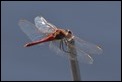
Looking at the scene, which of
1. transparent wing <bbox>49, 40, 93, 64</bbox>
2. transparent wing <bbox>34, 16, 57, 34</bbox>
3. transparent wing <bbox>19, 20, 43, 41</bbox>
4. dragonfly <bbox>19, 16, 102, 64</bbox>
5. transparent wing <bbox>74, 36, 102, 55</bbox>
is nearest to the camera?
transparent wing <bbox>49, 40, 93, 64</bbox>

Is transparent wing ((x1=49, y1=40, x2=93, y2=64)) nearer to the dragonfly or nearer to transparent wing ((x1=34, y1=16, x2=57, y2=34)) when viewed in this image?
the dragonfly

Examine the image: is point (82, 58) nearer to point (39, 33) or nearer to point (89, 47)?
point (89, 47)

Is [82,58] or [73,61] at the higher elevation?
[73,61]

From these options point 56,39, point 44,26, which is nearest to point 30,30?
point 44,26

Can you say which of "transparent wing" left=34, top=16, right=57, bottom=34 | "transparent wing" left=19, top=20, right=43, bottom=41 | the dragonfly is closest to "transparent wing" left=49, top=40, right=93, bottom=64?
the dragonfly

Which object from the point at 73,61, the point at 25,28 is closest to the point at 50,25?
the point at 25,28

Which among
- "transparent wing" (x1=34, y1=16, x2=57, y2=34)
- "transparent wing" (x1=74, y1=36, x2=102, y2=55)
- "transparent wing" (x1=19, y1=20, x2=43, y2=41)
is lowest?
"transparent wing" (x1=74, y1=36, x2=102, y2=55)

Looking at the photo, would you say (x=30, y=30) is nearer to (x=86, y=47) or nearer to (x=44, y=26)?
(x=44, y=26)
